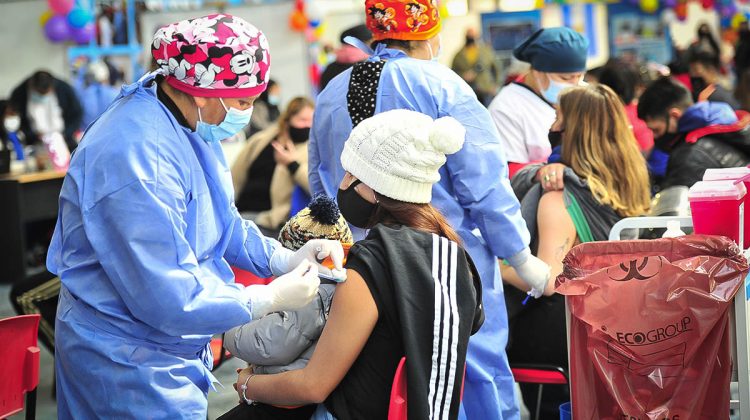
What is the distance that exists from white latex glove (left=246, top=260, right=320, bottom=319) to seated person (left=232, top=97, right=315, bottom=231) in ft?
8.82

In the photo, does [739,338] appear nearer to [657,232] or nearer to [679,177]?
[657,232]

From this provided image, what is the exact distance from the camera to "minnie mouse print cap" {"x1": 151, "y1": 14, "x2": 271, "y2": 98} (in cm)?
193

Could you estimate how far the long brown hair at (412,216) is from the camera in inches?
81.1

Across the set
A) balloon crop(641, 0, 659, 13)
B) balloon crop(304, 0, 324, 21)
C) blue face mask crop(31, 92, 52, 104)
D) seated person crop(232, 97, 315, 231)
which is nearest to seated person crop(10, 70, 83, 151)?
blue face mask crop(31, 92, 52, 104)

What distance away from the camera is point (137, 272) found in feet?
5.87

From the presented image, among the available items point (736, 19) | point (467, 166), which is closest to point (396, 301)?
point (467, 166)

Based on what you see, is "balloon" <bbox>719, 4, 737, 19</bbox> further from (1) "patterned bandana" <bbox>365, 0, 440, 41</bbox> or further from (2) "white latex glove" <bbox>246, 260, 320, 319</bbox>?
(2) "white latex glove" <bbox>246, 260, 320, 319</bbox>

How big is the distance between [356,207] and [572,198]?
112 cm

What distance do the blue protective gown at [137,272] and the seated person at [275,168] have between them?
2.70 m

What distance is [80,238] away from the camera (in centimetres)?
187

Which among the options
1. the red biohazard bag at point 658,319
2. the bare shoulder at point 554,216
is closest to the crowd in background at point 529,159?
the bare shoulder at point 554,216

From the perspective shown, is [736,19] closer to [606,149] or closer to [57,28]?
[57,28]

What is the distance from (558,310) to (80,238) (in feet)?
5.24

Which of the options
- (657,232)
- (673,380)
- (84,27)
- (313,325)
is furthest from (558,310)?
(84,27)
